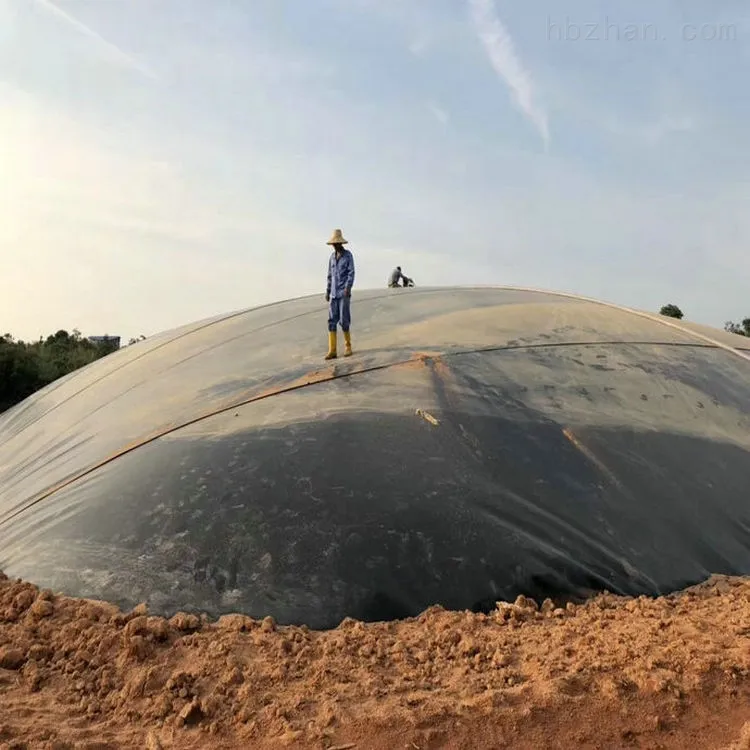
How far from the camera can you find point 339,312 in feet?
22.1

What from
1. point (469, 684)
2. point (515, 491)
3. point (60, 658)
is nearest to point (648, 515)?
point (515, 491)

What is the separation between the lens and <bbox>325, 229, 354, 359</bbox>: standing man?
260 inches

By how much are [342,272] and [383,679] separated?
13.5 ft

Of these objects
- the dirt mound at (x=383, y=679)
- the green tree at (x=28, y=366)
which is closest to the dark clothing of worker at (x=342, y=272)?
the dirt mound at (x=383, y=679)

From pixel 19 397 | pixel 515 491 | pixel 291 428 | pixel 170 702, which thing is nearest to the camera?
pixel 170 702

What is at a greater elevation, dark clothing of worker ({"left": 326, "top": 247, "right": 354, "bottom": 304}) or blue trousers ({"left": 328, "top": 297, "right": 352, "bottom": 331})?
dark clothing of worker ({"left": 326, "top": 247, "right": 354, "bottom": 304})

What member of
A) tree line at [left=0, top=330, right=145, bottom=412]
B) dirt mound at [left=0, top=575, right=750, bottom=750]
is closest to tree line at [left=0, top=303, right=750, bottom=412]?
tree line at [left=0, top=330, right=145, bottom=412]

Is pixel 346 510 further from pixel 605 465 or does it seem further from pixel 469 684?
pixel 605 465

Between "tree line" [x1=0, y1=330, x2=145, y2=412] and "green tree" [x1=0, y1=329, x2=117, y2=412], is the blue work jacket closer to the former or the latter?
"tree line" [x1=0, y1=330, x2=145, y2=412]

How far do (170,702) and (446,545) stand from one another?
1833 mm

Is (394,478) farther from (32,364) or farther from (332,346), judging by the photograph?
(32,364)

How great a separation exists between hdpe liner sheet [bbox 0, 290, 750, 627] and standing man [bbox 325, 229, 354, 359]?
0.47 metres

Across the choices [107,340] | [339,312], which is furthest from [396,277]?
[107,340]

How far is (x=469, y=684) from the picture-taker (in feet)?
10.6
